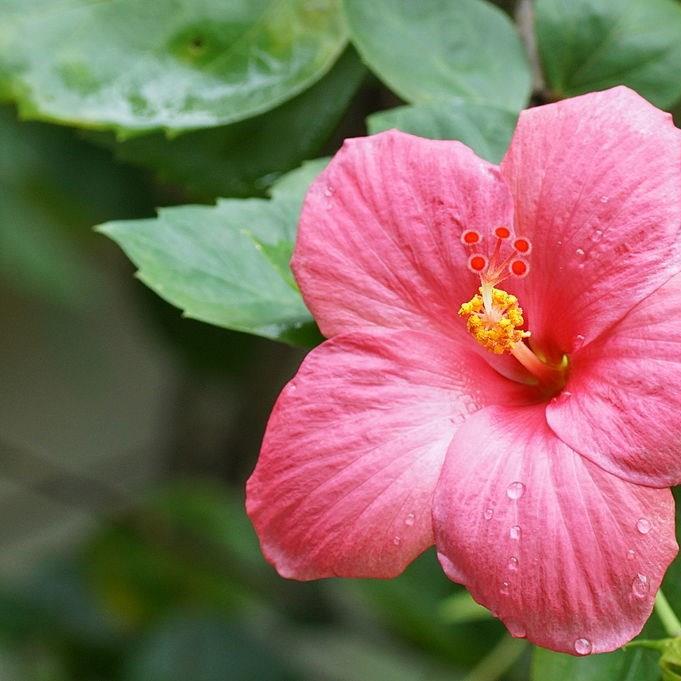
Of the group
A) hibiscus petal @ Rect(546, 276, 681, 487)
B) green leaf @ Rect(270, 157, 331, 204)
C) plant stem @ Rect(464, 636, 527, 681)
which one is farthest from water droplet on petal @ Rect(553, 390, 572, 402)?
plant stem @ Rect(464, 636, 527, 681)

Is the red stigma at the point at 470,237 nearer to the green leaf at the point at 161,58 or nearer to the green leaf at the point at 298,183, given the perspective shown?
the green leaf at the point at 298,183

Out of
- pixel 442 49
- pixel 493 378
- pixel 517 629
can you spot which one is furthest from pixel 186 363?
pixel 517 629

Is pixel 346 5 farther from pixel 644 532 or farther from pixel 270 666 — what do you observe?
pixel 270 666

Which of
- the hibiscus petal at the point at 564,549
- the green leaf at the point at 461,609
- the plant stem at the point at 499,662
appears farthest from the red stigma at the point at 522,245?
the plant stem at the point at 499,662

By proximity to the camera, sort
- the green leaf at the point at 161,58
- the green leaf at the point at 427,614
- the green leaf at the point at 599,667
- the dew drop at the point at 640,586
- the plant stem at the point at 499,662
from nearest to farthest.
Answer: the dew drop at the point at 640,586 < the green leaf at the point at 599,667 < the green leaf at the point at 161,58 < the plant stem at the point at 499,662 < the green leaf at the point at 427,614

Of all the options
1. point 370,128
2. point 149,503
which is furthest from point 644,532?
point 149,503

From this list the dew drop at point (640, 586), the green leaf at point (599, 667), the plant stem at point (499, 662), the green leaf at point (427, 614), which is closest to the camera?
the dew drop at point (640, 586)

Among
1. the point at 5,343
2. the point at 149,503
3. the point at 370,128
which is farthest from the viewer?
the point at 5,343
